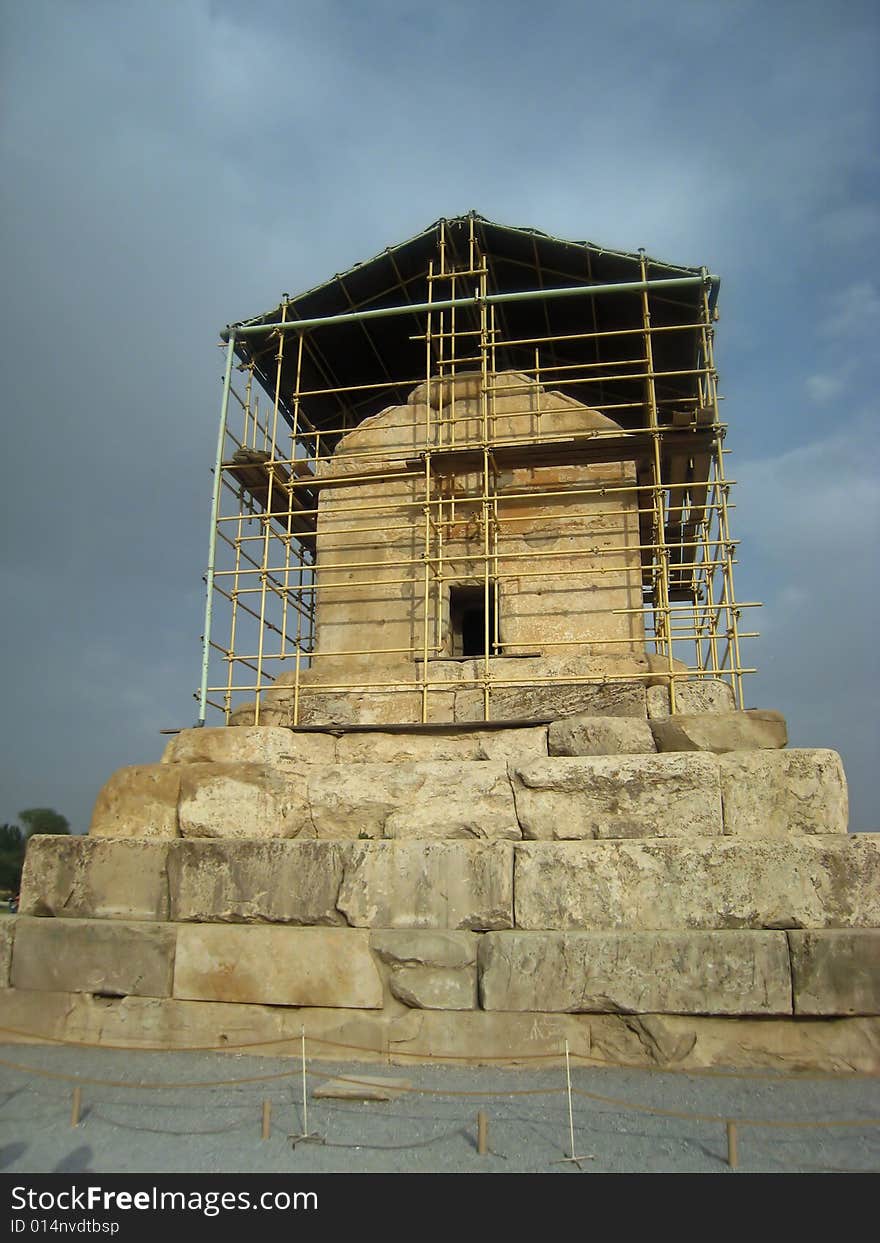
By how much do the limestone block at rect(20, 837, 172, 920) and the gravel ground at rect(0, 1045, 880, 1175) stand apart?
1.25 metres

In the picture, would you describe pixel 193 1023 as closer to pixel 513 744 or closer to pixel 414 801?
pixel 414 801

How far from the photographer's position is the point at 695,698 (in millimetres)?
8250

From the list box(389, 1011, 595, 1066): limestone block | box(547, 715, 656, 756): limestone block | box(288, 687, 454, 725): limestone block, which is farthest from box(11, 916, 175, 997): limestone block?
box(547, 715, 656, 756): limestone block

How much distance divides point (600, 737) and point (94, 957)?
4717 mm

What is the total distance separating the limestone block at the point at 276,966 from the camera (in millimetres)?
6820

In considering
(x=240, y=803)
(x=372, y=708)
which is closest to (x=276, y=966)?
(x=240, y=803)

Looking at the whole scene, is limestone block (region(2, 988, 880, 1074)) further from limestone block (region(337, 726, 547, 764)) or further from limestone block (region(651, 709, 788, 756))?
limestone block (region(337, 726, 547, 764))

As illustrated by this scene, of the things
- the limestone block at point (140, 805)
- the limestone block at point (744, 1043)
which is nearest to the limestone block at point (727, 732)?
the limestone block at point (744, 1043)

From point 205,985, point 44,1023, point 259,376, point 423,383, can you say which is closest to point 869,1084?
point 205,985

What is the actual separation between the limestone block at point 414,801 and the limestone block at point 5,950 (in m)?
2.74

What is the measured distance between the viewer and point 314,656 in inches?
367

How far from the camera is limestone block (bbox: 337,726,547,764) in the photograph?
26.6 ft

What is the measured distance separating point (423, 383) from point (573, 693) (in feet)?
15.3
